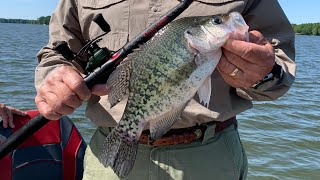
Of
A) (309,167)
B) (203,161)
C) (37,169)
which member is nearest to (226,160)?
(203,161)

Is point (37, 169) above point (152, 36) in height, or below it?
Result: below

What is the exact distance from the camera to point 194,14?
2.86 m

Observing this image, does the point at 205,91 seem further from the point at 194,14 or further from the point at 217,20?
the point at 194,14

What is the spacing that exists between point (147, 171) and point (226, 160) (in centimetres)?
48

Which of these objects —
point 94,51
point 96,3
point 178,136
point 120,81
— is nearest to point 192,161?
point 178,136

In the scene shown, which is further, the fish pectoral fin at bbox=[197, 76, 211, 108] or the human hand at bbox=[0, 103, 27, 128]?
the human hand at bbox=[0, 103, 27, 128]

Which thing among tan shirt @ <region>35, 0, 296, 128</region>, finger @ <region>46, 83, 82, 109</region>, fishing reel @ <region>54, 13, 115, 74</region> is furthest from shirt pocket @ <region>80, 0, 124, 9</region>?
A: finger @ <region>46, 83, 82, 109</region>

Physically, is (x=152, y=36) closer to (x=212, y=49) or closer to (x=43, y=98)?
(x=212, y=49)

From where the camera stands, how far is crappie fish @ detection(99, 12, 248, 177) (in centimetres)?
219

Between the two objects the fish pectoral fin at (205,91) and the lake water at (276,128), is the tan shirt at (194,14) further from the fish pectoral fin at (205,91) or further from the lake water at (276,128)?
the lake water at (276,128)

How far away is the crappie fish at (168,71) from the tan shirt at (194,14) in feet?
→ 1.47

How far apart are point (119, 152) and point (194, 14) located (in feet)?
3.11

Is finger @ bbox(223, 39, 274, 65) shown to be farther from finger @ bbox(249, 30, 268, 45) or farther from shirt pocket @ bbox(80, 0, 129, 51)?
shirt pocket @ bbox(80, 0, 129, 51)

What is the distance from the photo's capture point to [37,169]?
4.08 metres
